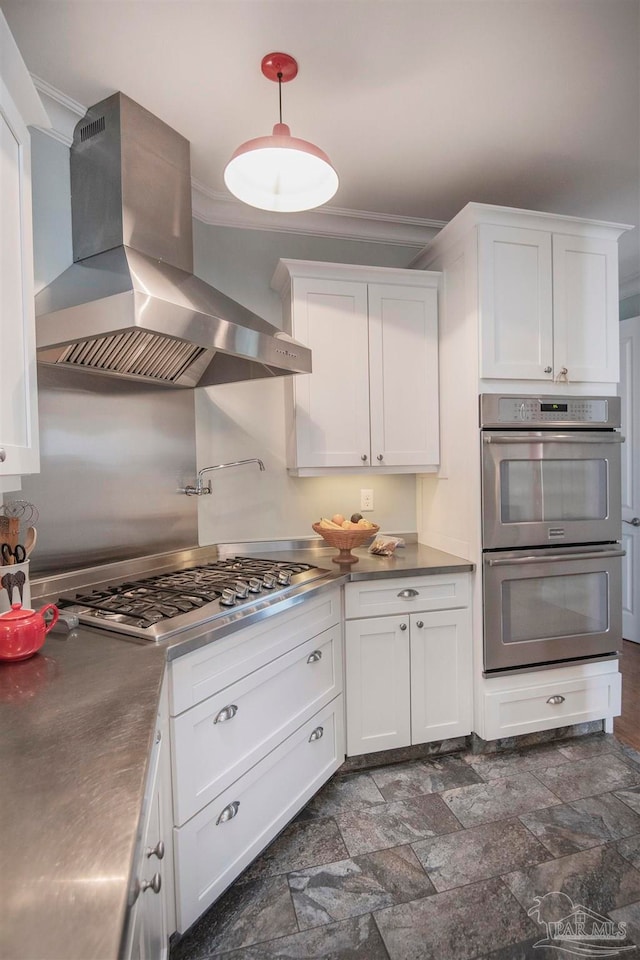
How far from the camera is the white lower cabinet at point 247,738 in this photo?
135 centimetres

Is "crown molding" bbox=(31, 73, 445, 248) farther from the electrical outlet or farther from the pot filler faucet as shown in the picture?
the electrical outlet

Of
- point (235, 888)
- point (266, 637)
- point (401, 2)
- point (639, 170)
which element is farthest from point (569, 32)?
point (235, 888)

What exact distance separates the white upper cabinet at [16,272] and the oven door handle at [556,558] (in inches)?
71.5

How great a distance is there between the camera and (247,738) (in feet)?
5.14

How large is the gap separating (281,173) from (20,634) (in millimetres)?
1531

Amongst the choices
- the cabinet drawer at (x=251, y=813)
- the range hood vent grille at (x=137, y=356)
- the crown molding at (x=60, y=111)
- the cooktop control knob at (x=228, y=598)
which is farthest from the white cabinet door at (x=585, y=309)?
the crown molding at (x=60, y=111)

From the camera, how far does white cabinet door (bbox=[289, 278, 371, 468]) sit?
235 cm

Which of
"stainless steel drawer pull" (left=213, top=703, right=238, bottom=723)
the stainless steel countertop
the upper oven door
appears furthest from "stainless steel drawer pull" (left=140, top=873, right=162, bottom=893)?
the upper oven door

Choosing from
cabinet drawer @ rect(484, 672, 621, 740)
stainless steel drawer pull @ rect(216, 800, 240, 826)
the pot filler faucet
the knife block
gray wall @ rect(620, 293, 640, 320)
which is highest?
gray wall @ rect(620, 293, 640, 320)

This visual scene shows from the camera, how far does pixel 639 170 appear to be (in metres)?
2.40

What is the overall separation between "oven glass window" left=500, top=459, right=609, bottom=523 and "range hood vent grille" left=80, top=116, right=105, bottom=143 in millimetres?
2020

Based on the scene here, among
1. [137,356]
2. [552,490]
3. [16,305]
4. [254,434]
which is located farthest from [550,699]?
[16,305]

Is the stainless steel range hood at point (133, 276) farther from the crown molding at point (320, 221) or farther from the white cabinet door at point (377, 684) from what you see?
the white cabinet door at point (377, 684)

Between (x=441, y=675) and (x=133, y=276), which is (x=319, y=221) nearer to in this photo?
(x=133, y=276)
